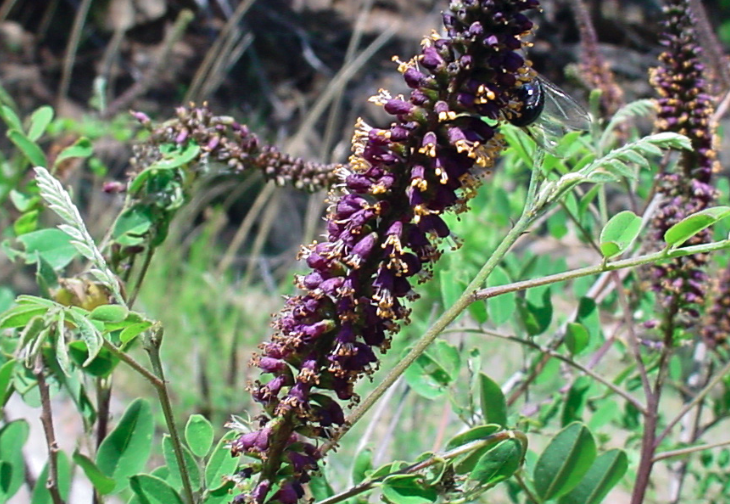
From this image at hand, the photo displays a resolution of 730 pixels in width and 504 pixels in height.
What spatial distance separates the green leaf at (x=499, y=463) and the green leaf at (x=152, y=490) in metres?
0.29

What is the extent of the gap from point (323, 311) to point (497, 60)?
0.25 meters

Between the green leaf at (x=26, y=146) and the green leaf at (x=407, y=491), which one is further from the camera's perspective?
the green leaf at (x=26, y=146)

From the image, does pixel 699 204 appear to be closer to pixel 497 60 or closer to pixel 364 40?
pixel 497 60

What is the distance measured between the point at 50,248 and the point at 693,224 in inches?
30.2

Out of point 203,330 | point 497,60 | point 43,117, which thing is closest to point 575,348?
point 497,60

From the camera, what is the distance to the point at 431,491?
0.70 meters

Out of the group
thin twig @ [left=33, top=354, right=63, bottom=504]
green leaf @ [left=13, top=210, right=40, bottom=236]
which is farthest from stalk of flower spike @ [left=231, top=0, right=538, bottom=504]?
green leaf @ [left=13, top=210, right=40, bottom=236]

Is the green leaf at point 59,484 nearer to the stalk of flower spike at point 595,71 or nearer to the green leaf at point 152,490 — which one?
the green leaf at point 152,490

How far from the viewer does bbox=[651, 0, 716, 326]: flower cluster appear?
0.94 metres

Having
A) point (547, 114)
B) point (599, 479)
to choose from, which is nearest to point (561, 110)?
point (547, 114)

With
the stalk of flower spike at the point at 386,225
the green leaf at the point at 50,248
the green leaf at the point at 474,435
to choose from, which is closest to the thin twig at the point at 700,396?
the green leaf at the point at 474,435

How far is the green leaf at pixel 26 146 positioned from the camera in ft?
3.39

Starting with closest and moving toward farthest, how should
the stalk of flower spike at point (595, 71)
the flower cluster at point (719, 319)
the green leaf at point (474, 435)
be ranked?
1. the green leaf at point (474, 435)
2. the flower cluster at point (719, 319)
3. the stalk of flower spike at point (595, 71)

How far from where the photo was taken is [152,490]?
2.44 ft
